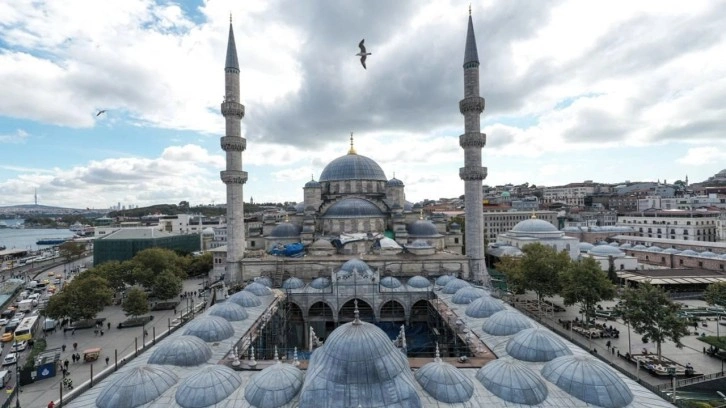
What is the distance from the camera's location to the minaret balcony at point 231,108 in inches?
1446

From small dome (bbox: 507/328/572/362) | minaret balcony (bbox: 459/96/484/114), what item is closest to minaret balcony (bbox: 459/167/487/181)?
minaret balcony (bbox: 459/96/484/114)

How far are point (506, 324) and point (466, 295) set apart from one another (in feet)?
20.4

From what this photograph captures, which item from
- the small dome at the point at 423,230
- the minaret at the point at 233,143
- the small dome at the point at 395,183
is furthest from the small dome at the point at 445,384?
the small dome at the point at 395,183

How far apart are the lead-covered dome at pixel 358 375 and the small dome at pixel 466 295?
13.7 meters

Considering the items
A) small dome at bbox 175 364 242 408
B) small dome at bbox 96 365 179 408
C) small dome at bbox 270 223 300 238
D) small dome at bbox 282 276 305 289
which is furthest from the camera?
small dome at bbox 270 223 300 238

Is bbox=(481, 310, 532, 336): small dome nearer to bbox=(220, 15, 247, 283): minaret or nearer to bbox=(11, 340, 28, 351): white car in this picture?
bbox=(220, 15, 247, 283): minaret

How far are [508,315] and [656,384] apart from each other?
27.6 feet

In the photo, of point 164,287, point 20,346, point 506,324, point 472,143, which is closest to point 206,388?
point 506,324

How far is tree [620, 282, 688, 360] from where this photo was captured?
20641 mm

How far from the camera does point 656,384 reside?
19031mm

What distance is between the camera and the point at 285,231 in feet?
142

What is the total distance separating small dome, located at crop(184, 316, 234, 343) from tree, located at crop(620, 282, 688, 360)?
904 inches

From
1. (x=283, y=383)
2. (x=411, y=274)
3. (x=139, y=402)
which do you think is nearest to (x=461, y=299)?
(x=411, y=274)

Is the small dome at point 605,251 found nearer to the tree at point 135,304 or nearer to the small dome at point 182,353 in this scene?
the small dome at point 182,353
